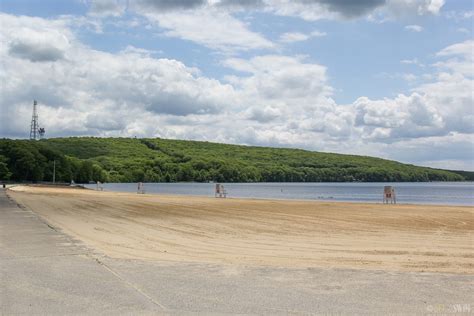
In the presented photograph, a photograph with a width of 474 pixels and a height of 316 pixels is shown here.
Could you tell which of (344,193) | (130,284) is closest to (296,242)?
(130,284)

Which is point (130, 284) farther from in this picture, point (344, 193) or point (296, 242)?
point (344, 193)

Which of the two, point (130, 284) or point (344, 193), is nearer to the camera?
point (130, 284)

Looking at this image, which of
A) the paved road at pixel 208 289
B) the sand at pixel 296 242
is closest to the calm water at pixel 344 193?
the sand at pixel 296 242

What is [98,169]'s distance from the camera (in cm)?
16950

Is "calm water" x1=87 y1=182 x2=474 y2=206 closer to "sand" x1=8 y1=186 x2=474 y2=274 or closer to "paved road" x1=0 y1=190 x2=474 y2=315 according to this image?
"sand" x1=8 y1=186 x2=474 y2=274

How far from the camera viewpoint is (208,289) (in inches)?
338

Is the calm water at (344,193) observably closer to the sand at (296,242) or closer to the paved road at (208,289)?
the sand at (296,242)

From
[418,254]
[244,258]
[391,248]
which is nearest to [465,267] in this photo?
[418,254]

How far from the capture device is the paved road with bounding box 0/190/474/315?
24.5ft

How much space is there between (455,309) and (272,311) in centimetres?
232

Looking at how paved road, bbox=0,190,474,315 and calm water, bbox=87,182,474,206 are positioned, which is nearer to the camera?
paved road, bbox=0,190,474,315

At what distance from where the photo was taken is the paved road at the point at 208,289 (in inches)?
293

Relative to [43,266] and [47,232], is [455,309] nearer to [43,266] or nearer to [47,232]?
[43,266]

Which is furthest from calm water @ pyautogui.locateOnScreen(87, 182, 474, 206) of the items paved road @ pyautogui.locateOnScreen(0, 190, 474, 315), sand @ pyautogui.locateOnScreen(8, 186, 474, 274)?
paved road @ pyautogui.locateOnScreen(0, 190, 474, 315)
